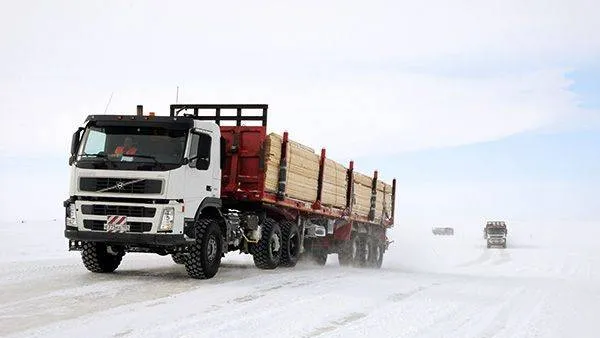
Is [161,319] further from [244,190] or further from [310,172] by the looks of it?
[310,172]

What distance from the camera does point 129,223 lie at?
37.7 feet

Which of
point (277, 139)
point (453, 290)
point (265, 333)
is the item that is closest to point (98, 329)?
point (265, 333)

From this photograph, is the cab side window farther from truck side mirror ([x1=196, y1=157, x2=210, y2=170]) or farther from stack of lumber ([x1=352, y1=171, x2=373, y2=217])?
stack of lumber ([x1=352, y1=171, x2=373, y2=217])

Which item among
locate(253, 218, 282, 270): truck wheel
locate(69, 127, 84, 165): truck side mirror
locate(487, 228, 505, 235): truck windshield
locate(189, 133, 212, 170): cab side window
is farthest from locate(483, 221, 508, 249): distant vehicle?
locate(69, 127, 84, 165): truck side mirror

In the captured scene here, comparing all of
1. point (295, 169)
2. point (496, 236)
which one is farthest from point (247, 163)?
point (496, 236)

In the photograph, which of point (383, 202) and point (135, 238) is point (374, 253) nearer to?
point (383, 202)

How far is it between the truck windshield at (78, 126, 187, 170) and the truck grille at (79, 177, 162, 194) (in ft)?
0.75

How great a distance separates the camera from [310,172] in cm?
1667

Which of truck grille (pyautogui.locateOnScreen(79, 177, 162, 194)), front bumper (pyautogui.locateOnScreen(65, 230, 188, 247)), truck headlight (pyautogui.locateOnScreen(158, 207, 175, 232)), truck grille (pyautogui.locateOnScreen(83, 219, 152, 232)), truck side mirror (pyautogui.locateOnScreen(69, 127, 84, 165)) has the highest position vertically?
Result: truck side mirror (pyautogui.locateOnScreen(69, 127, 84, 165))

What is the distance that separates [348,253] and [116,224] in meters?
10.1

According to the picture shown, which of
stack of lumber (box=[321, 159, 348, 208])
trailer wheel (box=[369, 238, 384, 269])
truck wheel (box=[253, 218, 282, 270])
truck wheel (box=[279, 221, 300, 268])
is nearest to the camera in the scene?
truck wheel (box=[253, 218, 282, 270])

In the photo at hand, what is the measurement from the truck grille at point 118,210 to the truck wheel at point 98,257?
1.18 meters

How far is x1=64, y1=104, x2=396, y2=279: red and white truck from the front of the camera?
37.5 ft

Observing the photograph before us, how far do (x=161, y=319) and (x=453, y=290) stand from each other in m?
5.97
